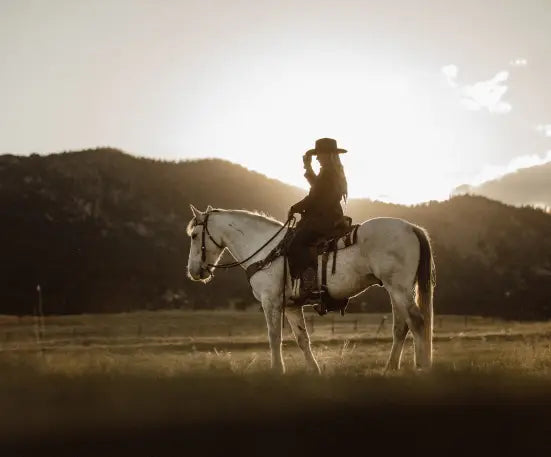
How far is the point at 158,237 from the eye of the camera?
318ft

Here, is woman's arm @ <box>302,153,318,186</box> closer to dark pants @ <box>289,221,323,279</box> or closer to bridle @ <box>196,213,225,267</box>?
dark pants @ <box>289,221,323,279</box>

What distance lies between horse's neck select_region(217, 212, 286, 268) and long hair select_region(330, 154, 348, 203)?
1411mm

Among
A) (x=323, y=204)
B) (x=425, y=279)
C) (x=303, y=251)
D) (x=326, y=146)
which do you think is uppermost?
(x=326, y=146)

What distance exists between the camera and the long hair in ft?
38.1

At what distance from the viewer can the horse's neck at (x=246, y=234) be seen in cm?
1230

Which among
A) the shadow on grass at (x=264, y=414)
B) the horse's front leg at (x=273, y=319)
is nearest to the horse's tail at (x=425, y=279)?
the horse's front leg at (x=273, y=319)

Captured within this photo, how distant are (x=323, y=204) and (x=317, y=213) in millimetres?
189

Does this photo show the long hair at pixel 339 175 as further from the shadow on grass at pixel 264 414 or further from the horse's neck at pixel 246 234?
the shadow on grass at pixel 264 414

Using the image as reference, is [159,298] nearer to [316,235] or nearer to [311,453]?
[316,235]

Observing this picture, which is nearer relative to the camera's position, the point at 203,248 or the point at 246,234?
the point at 246,234

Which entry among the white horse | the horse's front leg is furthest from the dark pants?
the horse's front leg

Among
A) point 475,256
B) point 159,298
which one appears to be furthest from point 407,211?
point 159,298

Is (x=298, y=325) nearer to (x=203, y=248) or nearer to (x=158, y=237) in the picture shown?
(x=203, y=248)

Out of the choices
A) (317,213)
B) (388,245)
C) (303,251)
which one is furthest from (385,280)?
(317,213)
